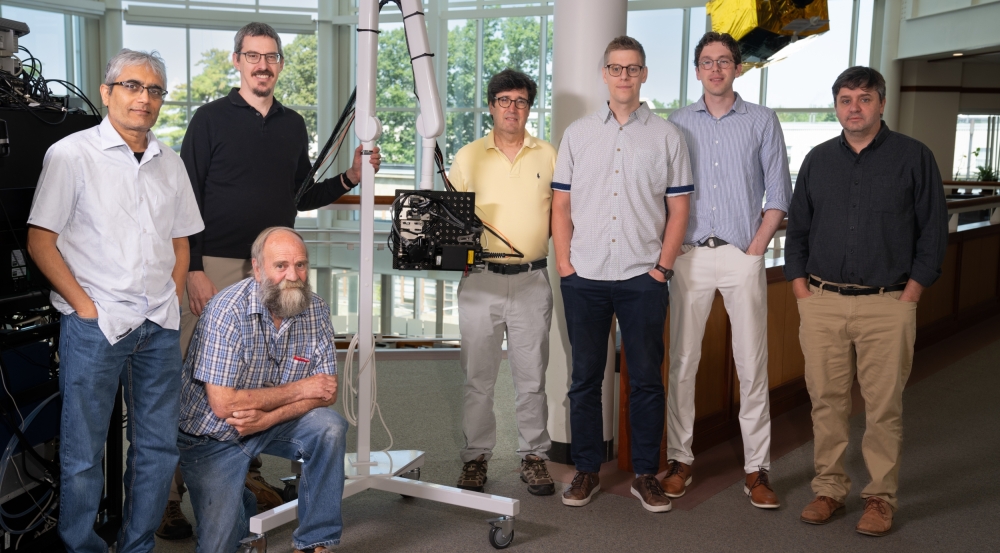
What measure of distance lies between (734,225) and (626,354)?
637 millimetres

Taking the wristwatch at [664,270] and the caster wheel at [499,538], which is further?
the wristwatch at [664,270]

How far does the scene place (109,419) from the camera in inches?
96.7

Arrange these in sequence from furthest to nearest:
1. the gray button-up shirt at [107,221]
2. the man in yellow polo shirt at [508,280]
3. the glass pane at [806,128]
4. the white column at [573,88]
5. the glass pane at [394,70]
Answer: the glass pane at [394,70]
the glass pane at [806,128]
the white column at [573,88]
the man in yellow polo shirt at [508,280]
the gray button-up shirt at [107,221]

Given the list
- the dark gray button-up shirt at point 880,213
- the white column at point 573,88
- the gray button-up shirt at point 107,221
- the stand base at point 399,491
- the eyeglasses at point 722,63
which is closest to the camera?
the gray button-up shirt at point 107,221

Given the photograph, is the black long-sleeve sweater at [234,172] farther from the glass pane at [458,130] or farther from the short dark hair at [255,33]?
the glass pane at [458,130]

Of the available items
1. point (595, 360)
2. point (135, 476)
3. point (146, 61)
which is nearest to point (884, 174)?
point (595, 360)

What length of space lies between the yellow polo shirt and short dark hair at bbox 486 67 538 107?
17 cm

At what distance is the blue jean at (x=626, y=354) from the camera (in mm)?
3205

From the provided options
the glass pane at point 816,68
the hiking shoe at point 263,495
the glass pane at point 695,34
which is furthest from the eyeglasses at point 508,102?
the glass pane at point 816,68

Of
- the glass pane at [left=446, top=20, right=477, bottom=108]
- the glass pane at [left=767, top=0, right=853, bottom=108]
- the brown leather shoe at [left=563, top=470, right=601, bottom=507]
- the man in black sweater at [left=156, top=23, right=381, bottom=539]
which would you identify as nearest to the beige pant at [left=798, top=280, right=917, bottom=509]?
the brown leather shoe at [left=563, top=470, right=601, bottom=507]

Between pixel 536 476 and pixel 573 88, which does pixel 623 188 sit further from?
pixel 536 476

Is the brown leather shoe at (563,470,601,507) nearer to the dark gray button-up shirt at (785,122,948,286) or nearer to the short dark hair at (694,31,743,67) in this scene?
the dark gray button-up shirt at (785,122,948,286)

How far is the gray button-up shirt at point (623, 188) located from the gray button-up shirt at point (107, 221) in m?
1.51

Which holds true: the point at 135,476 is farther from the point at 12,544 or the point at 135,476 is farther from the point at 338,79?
the point at 338,79
